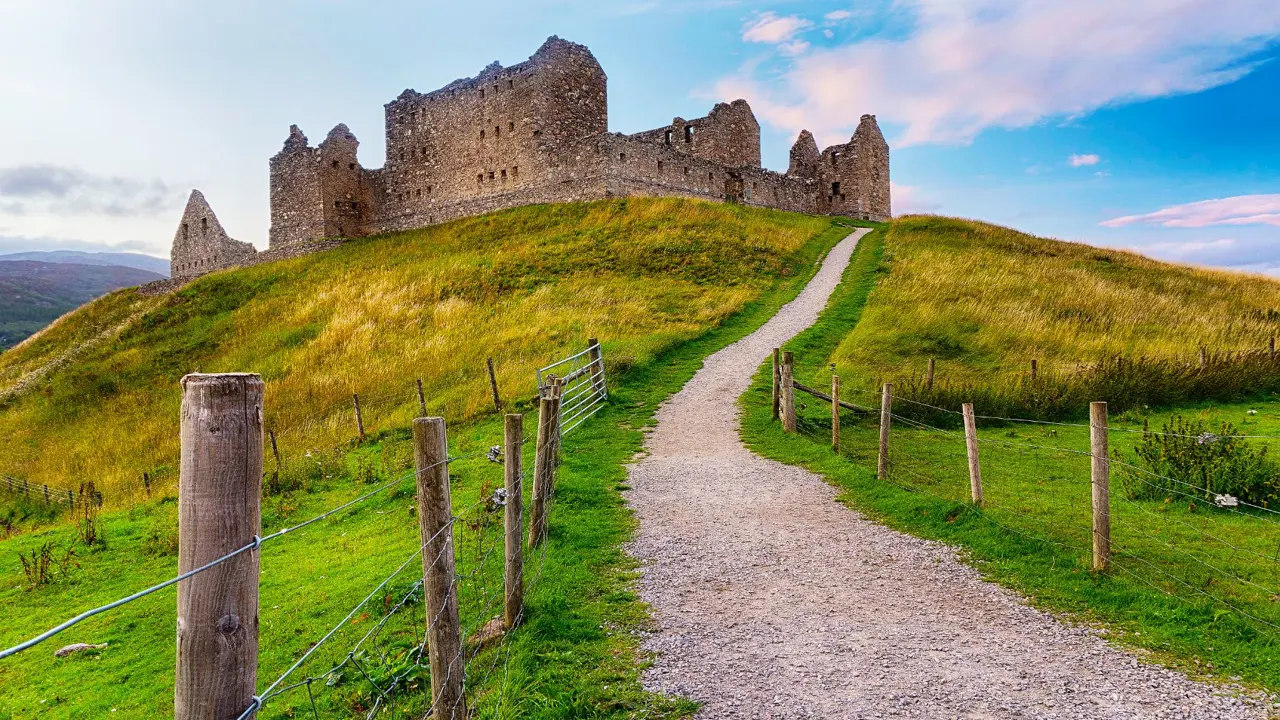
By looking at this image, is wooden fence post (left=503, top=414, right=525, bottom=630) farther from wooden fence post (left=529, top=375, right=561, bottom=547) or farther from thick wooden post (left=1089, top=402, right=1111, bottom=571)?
thick wooden post (left=1089, top=402, right=1111, bottom=571)

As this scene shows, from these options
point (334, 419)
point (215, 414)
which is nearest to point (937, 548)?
point (215, 414)

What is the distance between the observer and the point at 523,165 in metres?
43.5

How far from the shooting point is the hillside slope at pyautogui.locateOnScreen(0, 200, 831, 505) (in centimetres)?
2177

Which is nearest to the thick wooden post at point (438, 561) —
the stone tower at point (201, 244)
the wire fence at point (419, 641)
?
the wire fence at point (419, 641)

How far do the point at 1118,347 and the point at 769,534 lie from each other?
17.7 meters

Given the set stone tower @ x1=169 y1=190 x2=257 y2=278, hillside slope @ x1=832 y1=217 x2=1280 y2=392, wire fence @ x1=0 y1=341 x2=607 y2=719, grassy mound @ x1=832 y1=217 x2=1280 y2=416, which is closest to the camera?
wire fence @ x1=0 y1=341 x2=607 y2=719

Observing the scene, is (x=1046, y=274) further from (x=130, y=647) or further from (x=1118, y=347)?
(x=130, y=647)

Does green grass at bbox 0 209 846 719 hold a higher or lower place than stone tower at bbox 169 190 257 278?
lower

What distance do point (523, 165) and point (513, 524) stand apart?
128 feet

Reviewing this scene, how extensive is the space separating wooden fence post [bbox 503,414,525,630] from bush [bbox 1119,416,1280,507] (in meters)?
8.68

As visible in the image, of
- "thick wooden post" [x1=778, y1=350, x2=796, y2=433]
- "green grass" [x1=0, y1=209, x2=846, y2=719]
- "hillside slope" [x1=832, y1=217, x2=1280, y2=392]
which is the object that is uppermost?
"hillside slope" [x1=832, y1=217, x2=1280, y2=392]

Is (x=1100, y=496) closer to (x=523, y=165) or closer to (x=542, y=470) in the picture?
(x=542, y=470)

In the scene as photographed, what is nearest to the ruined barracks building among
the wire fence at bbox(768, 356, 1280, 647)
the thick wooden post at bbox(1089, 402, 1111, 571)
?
the wire fence at bbox(768, 356, 1280, 647)

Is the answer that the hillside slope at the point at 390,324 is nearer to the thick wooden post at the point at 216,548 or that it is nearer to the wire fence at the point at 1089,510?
the wire fence at the point at 1089,510
